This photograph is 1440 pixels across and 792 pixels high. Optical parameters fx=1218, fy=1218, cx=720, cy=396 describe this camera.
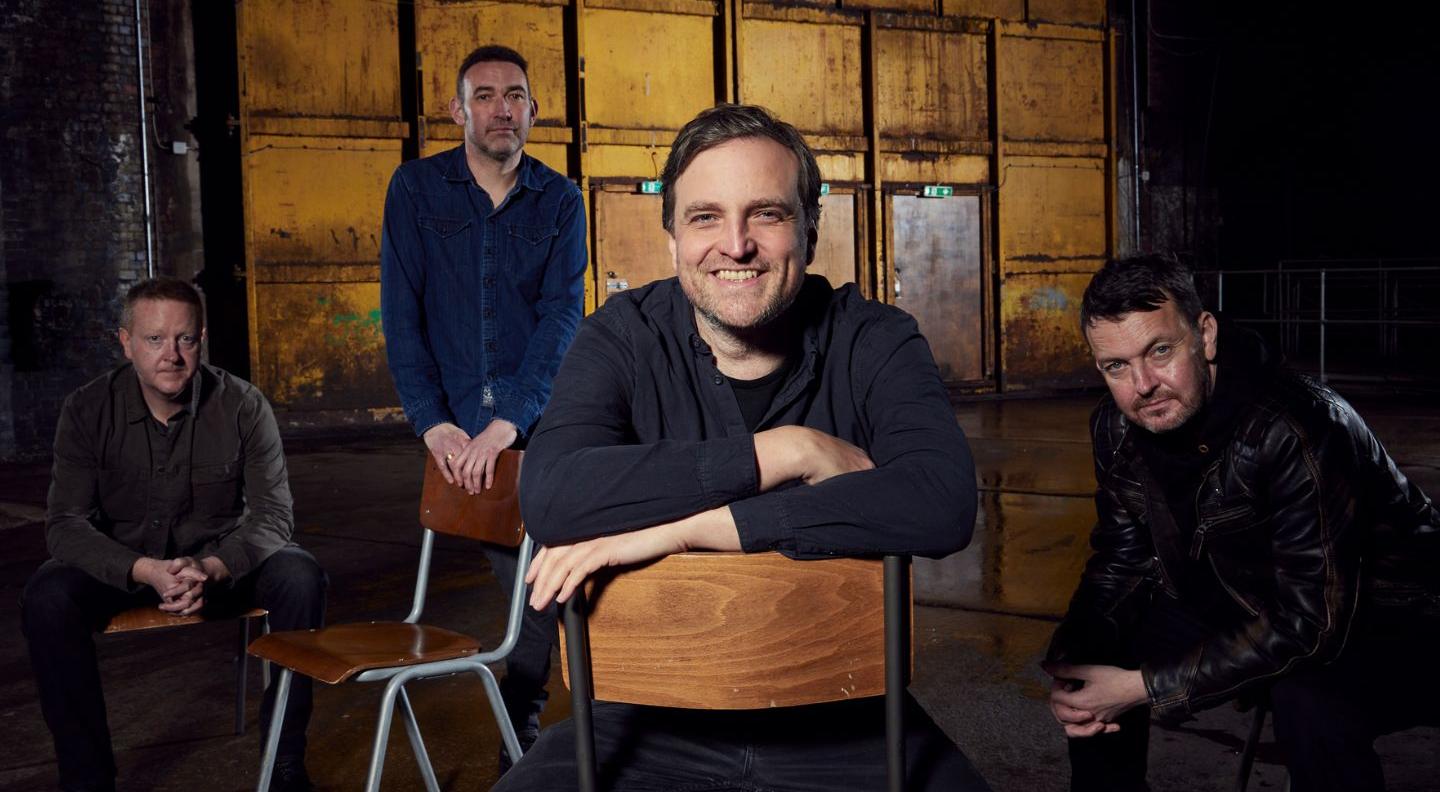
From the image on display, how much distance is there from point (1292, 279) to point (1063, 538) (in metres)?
11.3

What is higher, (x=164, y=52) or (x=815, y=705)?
(x=164, y=52)

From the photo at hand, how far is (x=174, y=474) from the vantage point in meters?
3.30

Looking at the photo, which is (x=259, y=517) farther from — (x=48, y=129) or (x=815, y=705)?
(x=48, y=129)

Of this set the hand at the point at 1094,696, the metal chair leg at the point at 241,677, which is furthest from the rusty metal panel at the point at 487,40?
the hand at the point at 1094,696

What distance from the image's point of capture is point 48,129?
9445 millimetres

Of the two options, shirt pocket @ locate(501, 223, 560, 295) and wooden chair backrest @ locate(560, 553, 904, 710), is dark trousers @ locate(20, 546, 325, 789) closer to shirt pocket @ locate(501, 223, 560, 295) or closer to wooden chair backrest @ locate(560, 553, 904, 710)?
Answer: shirt pocket @ locate(501, 223, 560, 295)

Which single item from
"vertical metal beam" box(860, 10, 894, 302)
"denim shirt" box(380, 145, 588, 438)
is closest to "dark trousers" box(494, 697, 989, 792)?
"denim shirt" box(380, 145, 588, 438)

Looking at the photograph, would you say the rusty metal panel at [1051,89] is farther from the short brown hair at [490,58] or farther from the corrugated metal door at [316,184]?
the short brown hair at [490,58]

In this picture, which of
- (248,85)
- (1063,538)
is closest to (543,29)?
(248,85)

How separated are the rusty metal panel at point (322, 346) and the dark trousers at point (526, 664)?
7851mm

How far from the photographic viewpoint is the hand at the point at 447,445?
297 centimetres

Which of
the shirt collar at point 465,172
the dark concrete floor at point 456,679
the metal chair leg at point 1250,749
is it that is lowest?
the dark concrete floor at point 456,679

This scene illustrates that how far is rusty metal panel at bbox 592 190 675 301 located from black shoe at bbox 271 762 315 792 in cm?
850

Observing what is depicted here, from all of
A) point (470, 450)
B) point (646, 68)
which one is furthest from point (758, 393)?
point (646, 68)
